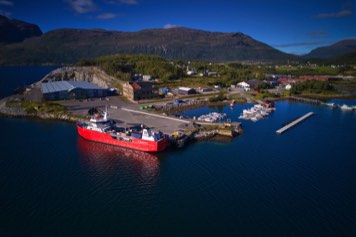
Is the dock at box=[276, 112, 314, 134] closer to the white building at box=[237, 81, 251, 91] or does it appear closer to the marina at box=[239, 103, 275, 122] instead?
the marina at box=[239, 103, 275, 122]

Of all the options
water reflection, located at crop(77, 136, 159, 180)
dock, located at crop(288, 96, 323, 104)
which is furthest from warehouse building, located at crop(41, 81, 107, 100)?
dock, located at crop(288, 96, 323, 104)

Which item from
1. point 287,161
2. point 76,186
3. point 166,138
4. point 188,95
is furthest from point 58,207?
point 188,95

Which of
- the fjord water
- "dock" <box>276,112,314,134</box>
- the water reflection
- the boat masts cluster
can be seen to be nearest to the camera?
the fjord water

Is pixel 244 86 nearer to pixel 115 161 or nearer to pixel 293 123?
pixel 293 123

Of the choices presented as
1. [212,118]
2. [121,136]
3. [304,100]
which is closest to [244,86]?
[304,100]

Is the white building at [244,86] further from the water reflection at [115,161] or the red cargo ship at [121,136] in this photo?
the water reflection at [115,161]

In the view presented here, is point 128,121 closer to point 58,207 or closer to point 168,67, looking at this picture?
point 58,207
